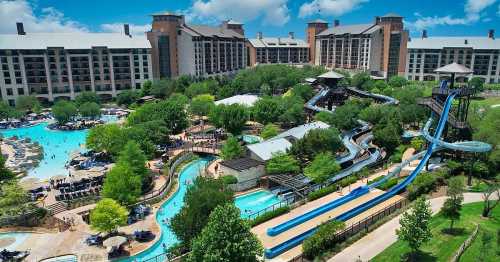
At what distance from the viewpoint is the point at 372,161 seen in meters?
50.0

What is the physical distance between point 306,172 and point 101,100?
79885 mm

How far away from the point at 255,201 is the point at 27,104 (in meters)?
73.4

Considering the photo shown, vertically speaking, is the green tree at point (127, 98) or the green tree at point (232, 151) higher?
the green tree at point (127, 98)

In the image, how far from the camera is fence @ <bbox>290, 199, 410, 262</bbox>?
29.3m

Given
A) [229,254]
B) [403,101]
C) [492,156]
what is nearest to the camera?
[229,254]

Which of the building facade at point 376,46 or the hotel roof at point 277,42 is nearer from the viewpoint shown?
the building facade at point 376,46

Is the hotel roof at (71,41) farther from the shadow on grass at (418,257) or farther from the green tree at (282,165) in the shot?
the shadow on grass at (418,257)

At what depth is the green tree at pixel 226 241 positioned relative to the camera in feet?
68.3

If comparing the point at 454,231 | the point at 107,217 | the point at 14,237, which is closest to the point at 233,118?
the point at 107,217

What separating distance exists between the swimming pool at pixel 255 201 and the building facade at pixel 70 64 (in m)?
78.9

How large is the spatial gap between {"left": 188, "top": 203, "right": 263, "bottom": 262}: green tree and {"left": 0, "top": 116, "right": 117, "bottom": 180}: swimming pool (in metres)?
38.4

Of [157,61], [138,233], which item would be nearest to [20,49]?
[157,61]

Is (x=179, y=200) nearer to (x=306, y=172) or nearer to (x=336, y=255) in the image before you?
(x=306, y=172)

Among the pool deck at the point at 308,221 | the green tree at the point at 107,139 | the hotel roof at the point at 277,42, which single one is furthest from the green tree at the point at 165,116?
the hotel roof at the point at 277,42
